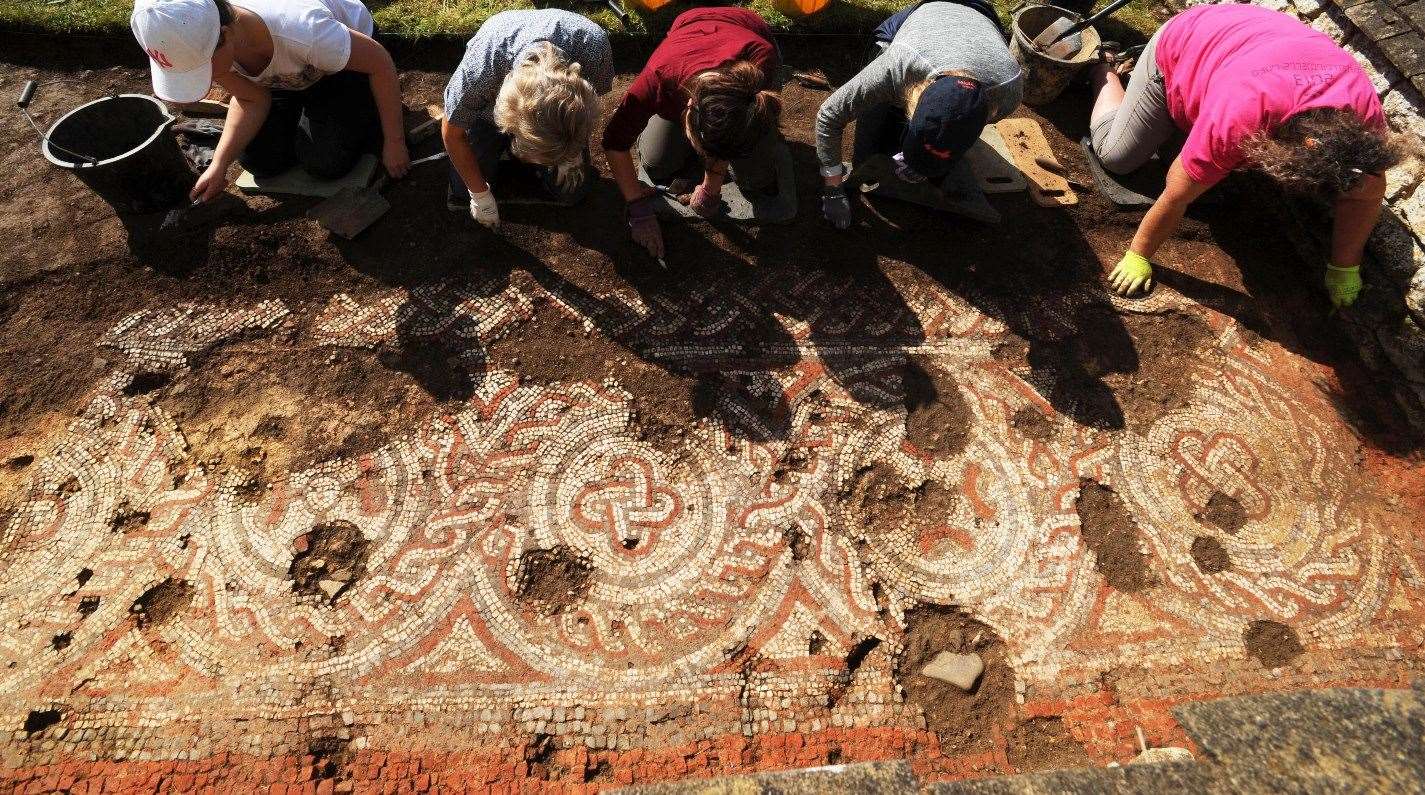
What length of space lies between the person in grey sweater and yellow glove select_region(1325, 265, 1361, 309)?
2.16 m

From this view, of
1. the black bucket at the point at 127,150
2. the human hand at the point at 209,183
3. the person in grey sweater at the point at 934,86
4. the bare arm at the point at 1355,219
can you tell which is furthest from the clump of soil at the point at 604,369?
the bare arm at the point at 1355,219

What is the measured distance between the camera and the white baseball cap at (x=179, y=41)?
278 centimetres

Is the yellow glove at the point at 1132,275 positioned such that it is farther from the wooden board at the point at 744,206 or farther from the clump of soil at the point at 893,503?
the wooden board at the point at 744,206

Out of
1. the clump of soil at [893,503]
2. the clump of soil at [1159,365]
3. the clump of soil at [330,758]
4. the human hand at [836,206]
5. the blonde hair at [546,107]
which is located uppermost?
the blonde hair at [546,107]

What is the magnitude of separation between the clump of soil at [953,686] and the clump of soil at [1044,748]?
8cm

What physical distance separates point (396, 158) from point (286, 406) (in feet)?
5.46

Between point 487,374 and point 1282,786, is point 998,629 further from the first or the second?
point 487,374

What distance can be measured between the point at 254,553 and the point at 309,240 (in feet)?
6.27

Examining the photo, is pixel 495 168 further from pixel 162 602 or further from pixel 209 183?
pixel 162 602

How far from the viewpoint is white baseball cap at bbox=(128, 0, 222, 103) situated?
2.78 m

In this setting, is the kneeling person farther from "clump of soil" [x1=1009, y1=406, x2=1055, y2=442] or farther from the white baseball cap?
"clump of soil" [x1=1009, y1=406, x2=1055, y2=442]

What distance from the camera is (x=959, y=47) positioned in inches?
130

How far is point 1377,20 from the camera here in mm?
3709

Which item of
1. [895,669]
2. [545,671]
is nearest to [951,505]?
[895,669]
